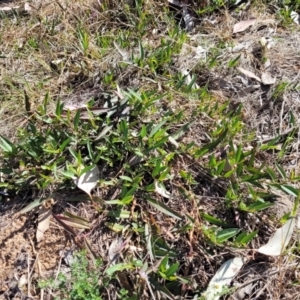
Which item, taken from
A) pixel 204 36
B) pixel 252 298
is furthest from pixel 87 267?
pixel 204 36

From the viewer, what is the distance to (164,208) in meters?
1.82

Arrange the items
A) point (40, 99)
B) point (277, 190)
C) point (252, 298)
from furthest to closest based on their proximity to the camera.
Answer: point (40, 99)
point (277, 190)
point (252, 298)

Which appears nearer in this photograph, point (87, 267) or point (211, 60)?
point (87, 267)

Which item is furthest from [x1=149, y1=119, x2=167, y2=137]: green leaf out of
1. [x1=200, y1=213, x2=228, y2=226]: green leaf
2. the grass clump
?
[x1=200, y1=213, x2=228, y2=226]: green leaf

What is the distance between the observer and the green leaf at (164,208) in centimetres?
181

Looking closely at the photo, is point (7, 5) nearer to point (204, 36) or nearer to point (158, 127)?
point (204, 36)

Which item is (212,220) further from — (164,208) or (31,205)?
(31,205)

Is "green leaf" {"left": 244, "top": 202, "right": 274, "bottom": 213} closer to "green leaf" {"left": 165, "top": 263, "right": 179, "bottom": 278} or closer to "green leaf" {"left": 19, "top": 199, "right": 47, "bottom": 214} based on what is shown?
"green leaf" {"left": 165, "top": 263, "right": 179, "bottom": 278}

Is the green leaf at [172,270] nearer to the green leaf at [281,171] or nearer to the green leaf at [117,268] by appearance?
the green leaf at [117,268]

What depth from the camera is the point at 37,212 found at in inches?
73.6

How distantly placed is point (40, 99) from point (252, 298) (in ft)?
4.12

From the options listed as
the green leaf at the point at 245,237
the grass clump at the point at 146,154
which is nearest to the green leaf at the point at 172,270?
the grass clump at the point at 146,154

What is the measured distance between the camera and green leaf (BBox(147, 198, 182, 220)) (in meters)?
1.81

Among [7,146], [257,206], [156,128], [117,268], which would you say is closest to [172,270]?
[117,268]
